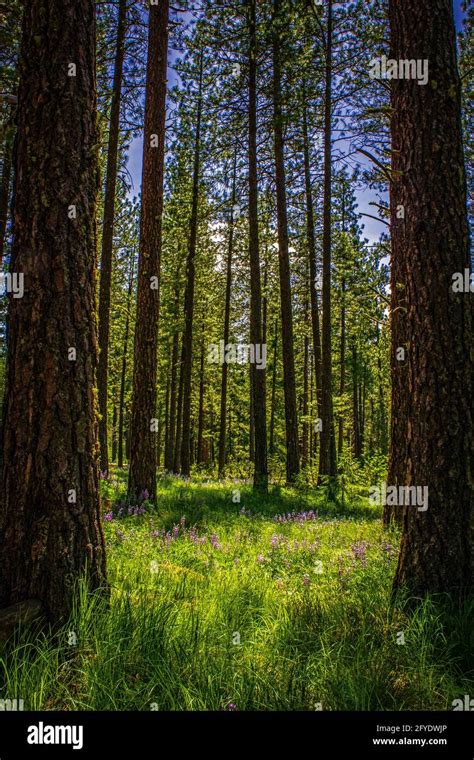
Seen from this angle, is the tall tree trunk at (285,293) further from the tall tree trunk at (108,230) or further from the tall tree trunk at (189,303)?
the tall tree trunk at (108,230)

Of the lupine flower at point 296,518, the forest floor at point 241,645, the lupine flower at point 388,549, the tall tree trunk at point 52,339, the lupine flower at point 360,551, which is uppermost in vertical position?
the tall tree trunk at point 52,339

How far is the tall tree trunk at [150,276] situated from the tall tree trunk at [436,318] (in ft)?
16.7

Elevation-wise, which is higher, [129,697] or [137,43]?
[137,43]

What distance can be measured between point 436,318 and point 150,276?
5.58m

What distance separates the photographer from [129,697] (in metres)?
2.42

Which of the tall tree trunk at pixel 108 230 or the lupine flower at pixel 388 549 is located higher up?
the tall tree trunk at pixel 108 230

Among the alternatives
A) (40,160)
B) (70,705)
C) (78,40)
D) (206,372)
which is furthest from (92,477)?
(206,372)

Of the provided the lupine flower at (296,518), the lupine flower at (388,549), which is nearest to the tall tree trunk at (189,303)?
the lupine flower at (296,518)

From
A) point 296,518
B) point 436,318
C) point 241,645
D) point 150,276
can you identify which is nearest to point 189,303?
point 150,276

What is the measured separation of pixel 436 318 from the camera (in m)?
3.70

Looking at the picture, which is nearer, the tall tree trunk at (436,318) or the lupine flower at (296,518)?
the tall tree trunk at (436,318)

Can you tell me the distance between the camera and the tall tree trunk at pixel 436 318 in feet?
12.0
